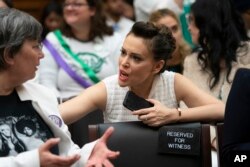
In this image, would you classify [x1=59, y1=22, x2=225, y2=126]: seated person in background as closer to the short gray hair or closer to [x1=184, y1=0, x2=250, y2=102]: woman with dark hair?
[x1=184, y1=0, x2=250, y2=102]: woman with dark hair

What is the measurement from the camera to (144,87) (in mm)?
3268

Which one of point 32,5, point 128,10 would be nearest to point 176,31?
point 128,10

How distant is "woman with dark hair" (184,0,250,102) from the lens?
3.76 meters

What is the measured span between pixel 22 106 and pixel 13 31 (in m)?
0.30

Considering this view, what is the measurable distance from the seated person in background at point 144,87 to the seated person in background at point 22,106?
1.83 feet

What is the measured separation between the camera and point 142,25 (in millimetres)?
3166

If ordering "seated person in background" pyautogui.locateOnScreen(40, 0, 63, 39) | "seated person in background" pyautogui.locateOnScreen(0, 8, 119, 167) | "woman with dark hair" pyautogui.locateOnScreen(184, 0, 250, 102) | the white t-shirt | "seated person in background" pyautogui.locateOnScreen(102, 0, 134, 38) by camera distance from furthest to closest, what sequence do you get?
"seated person in background" pyautogui.locateOnScreen(40, 0, 63, 39)
"seated person in background" pyautogui.locateOnScreen(102, 0, 134, 38)
the white t-shirt
"woman with dark hair" pyautogui.locateOnScreen(184, 0, 250, 102)
"seated person in background" pyautogui.locateOnScreen(0, 8, 119, 167)

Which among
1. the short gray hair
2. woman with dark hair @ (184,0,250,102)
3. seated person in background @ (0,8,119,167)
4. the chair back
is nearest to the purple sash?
woman with dark hair @ (184,0,250,102)

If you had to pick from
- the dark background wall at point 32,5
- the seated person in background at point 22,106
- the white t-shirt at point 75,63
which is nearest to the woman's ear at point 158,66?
the seated person in background at point 22,106

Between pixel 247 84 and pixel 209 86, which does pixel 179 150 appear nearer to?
pixel 247 84

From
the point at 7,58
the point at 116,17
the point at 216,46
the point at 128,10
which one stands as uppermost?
the point at 128,10

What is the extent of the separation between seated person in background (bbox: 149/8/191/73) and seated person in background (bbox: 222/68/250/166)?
5.19ft

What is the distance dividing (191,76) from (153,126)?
104cm

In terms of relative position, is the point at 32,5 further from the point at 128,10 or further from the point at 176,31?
the point at 176,31
